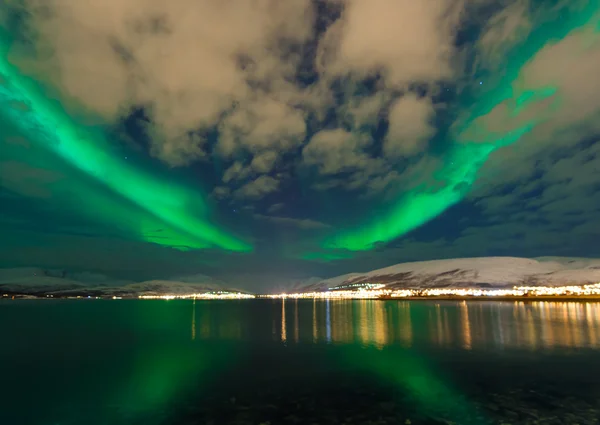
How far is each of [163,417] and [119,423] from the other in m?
2.90

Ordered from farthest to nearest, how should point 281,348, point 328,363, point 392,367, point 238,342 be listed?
point 238,342 < point 281,348 < point 328,363 < point 392,367

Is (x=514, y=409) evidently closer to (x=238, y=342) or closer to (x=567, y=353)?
(x=567, y=353)

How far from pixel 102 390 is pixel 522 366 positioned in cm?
4270

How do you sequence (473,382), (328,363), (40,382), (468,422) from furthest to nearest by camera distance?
(328,363) → (40,382) → (473,382) → (468,422)

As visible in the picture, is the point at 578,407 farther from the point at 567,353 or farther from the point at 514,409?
the point at 567,353

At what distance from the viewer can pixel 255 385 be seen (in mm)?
33375

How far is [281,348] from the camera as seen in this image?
55.6m

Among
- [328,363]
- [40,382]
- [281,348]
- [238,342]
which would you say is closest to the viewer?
[40,382]

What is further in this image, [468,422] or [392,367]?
[392,367]

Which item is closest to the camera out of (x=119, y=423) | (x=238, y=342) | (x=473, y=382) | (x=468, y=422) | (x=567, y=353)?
(x=468, y=422)

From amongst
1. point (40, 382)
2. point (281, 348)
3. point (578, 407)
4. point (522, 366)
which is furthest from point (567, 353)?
point (40, 382)

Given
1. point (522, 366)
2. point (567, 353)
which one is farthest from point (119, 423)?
point (567, 353)

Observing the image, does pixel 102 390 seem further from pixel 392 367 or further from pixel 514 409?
pixel 514 409

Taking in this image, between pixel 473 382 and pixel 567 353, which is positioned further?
pixel 567 353
